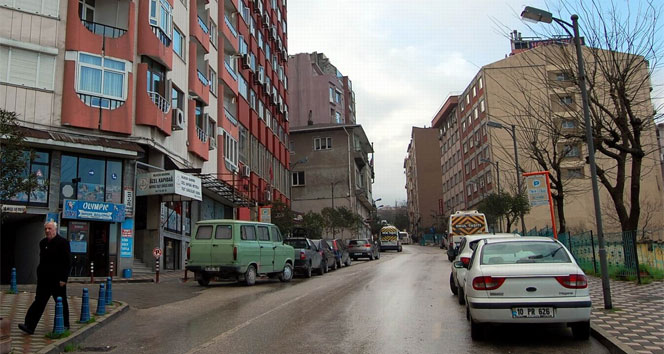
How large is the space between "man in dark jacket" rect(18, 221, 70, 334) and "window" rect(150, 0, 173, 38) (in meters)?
16.5

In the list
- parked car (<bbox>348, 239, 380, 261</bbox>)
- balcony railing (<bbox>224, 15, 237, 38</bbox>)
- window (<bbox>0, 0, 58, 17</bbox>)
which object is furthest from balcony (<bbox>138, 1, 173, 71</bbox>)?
parked car (<bbox>348, 239, 380, 261</bbox>)

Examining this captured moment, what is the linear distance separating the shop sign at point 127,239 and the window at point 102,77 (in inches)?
188

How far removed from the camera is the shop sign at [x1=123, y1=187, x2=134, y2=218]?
21578mm

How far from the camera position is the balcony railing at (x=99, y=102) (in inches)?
791

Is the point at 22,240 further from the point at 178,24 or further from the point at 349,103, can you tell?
the point at 349,103

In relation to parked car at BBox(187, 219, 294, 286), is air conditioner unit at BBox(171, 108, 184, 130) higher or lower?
higher

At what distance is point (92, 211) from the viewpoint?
20125 millimetres

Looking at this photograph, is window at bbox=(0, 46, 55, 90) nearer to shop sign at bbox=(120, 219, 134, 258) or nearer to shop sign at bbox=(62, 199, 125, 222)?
shop sign at bbox=(62, 199, 125, 222)

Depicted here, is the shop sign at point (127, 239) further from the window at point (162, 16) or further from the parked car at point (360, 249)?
the parked car at point (360, 249)

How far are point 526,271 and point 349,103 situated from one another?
83.0 metres

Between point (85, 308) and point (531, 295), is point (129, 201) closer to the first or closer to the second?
point (85, 308)

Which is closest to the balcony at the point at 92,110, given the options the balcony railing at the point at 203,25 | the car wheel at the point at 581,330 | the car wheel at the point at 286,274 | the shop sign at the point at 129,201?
the shop sign at the point at 129,201

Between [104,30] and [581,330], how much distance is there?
20.6 meters

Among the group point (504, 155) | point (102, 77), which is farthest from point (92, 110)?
point (504, 155)
